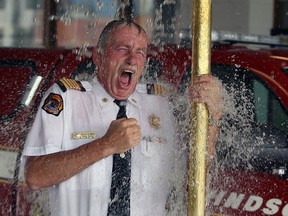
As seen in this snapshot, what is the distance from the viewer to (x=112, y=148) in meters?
2.75

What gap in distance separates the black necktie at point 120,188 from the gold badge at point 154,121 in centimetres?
23

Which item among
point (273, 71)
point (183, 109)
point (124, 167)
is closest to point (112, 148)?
point (124, 167)

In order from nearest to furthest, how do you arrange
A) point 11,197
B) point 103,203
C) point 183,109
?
point 103,203, point 183,109, point 11,197

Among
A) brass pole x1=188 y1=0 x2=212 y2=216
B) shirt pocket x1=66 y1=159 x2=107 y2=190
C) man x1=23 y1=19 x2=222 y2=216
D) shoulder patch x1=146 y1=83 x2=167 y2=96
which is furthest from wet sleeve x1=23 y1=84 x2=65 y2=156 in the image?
brass pole x1=188 y1=0 x2=212 y2=216

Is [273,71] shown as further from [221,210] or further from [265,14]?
[265,14]

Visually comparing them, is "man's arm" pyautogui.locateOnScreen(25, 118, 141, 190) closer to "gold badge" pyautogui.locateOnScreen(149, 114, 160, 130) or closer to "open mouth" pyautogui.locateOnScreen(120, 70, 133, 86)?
"open mouth" pyautogui.locateOnScreen(120, 70, 133, 86)

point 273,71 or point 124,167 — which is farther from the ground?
point 273,71

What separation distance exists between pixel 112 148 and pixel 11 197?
2017 mm

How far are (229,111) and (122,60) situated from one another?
2.26ft

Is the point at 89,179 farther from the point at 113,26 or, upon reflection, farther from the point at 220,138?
the point at 220,138

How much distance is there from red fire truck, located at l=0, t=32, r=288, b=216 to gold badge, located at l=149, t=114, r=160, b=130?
0.98ft

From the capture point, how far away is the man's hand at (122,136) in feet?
8.99

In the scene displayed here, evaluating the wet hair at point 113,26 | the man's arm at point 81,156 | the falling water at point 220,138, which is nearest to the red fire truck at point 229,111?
the falling water at point 220,138

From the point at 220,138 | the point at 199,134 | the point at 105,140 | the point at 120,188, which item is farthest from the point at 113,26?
the point at 220,138
